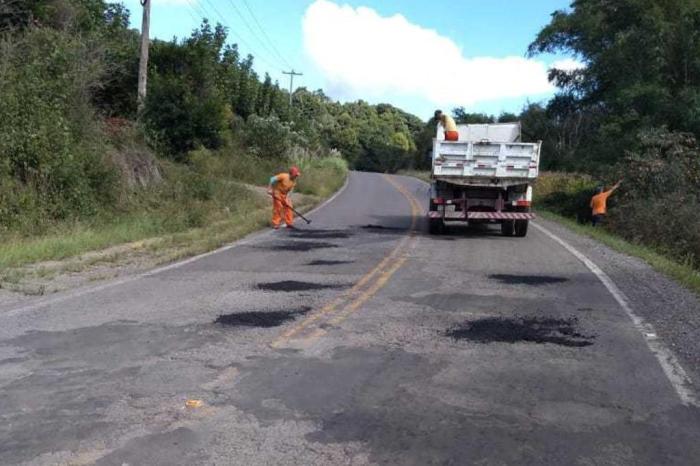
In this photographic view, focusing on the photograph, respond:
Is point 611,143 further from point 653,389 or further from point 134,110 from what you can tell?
point 653,389

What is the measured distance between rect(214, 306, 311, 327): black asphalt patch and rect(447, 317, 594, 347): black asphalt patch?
1785 millimetres

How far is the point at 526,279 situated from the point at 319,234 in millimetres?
6850

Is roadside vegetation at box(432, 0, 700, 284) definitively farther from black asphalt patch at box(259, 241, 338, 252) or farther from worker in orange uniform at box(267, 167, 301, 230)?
worker in orange uniform at box(267, 167, 301, 230)

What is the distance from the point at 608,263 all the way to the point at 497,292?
424 cm

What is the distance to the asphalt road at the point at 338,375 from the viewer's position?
4.46 metres

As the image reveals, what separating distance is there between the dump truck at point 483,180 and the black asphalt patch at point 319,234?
2.17 m

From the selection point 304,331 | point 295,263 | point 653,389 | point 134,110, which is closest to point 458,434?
point 653,389

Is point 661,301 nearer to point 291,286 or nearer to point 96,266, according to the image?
point 291,286

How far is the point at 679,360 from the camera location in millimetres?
6609

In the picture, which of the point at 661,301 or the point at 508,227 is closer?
the point at 661,301

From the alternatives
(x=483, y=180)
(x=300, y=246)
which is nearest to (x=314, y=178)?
(x=483, y=180)

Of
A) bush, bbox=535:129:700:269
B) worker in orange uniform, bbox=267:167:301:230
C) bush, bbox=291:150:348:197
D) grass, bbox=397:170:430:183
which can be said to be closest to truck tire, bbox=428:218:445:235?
worker in orange uniform, bbox=267:167:301:230

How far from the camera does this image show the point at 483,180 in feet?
53.4

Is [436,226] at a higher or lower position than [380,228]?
higher
